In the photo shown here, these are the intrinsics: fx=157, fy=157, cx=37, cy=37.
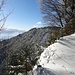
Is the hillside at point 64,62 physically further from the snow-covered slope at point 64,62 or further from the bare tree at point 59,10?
the bare tree at point 59,10

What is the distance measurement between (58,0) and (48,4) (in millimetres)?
1582

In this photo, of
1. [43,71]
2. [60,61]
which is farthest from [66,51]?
[43,71]

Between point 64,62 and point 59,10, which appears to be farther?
point 59,10

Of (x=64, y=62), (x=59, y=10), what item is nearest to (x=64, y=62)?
(x=64, y=62)

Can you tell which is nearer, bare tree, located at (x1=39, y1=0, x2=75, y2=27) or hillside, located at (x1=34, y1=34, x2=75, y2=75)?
hillside, located at (x1=34, y1=34, x2=75, y2=75)

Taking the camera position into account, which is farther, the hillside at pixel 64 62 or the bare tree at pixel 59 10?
the bare tree at pixel 59 10

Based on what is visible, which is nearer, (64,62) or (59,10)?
(64,62)

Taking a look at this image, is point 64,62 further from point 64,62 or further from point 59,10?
point 59,10

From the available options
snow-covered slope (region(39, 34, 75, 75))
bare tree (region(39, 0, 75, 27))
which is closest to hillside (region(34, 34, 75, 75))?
snow-covered slope (region(39, 34, 75, 75))

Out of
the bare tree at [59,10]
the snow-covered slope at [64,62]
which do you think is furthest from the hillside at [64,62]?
the bare tree at [59,10]

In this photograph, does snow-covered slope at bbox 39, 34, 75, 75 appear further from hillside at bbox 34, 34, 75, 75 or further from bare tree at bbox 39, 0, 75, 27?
bare tree at bbox 39, 0, 75, 27

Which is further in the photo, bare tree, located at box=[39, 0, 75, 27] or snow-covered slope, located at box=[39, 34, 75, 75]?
bare tree, located at box=[39, 0, 75, 27]

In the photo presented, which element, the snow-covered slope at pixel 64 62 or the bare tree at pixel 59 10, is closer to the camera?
the snow-covered slope at pixel 64 62

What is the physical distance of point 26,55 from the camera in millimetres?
10188
